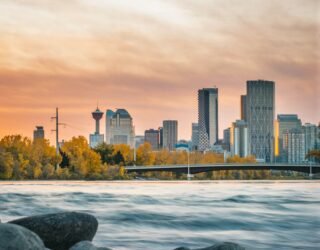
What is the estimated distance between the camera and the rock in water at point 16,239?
12820 millimetres

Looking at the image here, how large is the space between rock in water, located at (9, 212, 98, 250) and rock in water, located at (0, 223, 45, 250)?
3.16m

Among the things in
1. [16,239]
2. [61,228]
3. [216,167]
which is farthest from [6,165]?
[16,239]

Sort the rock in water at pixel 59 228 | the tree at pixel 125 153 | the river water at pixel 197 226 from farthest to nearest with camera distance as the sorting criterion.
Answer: the tree at pixel 125 153 → the river water at pixel 197 226 → the rock in water at pixel 59 228

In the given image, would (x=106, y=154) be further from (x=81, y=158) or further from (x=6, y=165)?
(x=6, y=165)

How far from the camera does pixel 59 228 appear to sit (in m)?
16.6

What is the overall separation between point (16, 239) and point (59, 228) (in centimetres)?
367

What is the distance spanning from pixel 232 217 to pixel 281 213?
5154 millimetres

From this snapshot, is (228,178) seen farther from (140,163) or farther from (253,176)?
(140,163)

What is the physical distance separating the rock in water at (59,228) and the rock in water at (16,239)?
316 centimetres

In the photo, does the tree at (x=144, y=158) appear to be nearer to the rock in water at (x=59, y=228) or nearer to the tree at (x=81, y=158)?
the tree at (x=81, y=158)

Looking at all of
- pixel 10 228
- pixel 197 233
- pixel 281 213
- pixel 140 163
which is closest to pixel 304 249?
pixel 197 233

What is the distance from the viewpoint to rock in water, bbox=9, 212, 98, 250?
54.3 ft

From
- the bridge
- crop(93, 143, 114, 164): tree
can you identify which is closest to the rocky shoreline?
the bridge

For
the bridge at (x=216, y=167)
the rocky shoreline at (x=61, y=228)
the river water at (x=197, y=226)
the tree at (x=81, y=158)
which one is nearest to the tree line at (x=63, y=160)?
the tree at (x=81, y=158)
